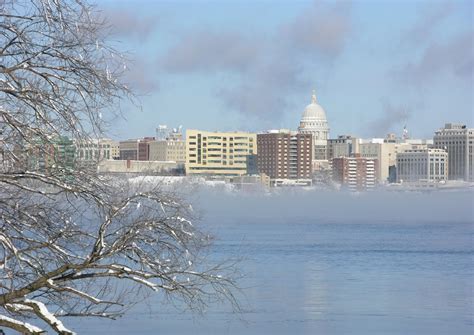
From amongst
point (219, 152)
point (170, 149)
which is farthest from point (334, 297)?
point (219, 152)

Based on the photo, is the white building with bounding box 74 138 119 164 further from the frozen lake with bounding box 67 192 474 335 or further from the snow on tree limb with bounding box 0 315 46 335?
the frozen lake with bounding box 67 192 474 335

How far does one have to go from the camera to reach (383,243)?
6462 centimetres

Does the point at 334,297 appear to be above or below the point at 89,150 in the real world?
below

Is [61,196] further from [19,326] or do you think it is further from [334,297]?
[334,297]

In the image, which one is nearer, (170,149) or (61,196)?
(61,196)

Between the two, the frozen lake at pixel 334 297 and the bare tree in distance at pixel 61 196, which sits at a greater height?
the bare tree in distance at pixel 61 196

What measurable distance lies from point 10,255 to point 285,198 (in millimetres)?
192050

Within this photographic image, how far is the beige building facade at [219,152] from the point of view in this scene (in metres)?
183

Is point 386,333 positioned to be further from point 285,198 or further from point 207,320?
point 285,198

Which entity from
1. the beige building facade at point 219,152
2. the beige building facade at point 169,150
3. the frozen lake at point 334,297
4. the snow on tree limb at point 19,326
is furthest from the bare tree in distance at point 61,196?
the beige building facade at point 219,152

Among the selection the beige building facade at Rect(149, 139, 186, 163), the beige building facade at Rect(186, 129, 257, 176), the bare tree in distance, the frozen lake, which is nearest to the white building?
the bare tree in distance

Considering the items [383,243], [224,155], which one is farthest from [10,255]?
[224,155]

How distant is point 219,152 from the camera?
7421 inches

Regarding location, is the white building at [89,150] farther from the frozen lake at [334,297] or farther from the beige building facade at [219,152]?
the beige building facade at [219,152]
